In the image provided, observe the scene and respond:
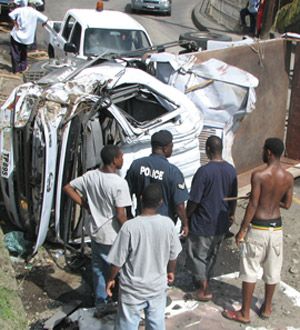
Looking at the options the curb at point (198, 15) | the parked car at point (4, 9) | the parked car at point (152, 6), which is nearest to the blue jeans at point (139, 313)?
the parked car at point (4, 9)

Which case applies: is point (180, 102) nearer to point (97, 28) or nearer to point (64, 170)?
point (64, 170)

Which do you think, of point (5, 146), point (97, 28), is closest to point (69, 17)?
point (97, 28)

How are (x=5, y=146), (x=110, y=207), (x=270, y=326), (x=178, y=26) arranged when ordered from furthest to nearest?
(x=178, y=26)
(x=5, y=146)
(x=270, y=326)
(x=110, y=207)

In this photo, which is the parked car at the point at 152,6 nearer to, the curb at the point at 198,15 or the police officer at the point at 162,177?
the curb at the point at 198,15

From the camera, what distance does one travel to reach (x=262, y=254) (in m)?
5.33

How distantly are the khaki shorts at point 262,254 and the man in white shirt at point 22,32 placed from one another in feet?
30.8

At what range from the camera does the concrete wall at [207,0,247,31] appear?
2422cm

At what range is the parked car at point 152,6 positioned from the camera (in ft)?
84.8

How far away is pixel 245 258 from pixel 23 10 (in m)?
9.89

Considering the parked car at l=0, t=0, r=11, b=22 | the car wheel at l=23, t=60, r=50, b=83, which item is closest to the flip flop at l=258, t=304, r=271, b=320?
the car wheel at l=23, t=60, r=50, b=83

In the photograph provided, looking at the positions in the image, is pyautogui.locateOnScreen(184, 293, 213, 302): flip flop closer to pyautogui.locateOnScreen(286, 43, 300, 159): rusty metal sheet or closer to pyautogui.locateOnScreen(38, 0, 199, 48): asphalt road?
pyautogui.locateOnScreen(286, 43, 300, 159): rusty metal sheet

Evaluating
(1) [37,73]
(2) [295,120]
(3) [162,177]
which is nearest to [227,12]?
(2) [295,120]

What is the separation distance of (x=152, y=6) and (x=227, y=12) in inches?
127

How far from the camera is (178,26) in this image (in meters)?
23.9
